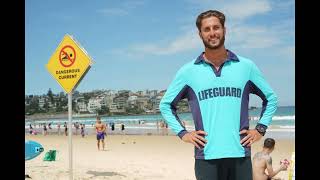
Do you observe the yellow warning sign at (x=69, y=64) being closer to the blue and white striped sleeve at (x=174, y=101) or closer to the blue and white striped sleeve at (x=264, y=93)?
the blue and white striped sleeve at (x=174, y=101)

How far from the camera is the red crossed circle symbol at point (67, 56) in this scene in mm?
6867

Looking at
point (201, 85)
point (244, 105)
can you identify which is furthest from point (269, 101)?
point (201, 85)

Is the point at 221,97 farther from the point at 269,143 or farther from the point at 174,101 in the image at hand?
the point at 269,143

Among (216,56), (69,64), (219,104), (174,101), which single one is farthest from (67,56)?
(219,104)

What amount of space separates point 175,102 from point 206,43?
0.43 meters

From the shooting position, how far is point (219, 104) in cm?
305

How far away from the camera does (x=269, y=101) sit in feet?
10.6

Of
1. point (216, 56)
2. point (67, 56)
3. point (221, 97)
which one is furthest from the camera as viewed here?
point (67, 56)

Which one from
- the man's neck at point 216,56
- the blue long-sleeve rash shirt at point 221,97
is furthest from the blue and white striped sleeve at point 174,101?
the man's neck at point 216,56

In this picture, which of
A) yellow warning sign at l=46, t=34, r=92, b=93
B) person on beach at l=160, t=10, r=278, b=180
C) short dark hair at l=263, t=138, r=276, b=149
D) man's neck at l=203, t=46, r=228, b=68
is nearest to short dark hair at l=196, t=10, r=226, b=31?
person on beach at l=160, t=10, r=278, b=180

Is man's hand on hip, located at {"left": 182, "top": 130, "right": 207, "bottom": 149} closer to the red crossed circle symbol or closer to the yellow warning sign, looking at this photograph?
the yellow warning sign

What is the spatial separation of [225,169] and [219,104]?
A: 1.33 feet
